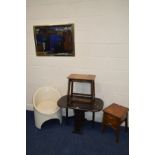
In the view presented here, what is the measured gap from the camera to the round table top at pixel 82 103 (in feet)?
9.93

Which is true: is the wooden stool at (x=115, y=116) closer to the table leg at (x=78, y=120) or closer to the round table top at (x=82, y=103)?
the round table top at (x=82, y=103)

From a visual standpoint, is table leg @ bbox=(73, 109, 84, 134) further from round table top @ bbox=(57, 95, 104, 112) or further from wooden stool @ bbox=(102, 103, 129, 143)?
wooden stool @ bbox=(102, 103, 129, 143)

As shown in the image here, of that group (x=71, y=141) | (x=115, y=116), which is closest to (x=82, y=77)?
(x=115, y=116)

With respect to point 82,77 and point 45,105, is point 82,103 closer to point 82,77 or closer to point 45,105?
point 82,77

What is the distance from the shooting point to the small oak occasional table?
120 inches

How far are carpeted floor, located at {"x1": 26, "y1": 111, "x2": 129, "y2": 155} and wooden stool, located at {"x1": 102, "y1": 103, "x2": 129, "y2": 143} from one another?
169 mm

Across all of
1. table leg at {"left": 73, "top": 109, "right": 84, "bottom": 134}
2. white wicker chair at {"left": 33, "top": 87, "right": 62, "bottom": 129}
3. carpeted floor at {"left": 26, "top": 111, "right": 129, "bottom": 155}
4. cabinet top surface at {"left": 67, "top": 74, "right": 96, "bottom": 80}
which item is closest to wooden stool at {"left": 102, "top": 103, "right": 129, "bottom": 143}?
carpeted floor at {"left": 26, "top": 111, "right": 129, "bottom": 155}
